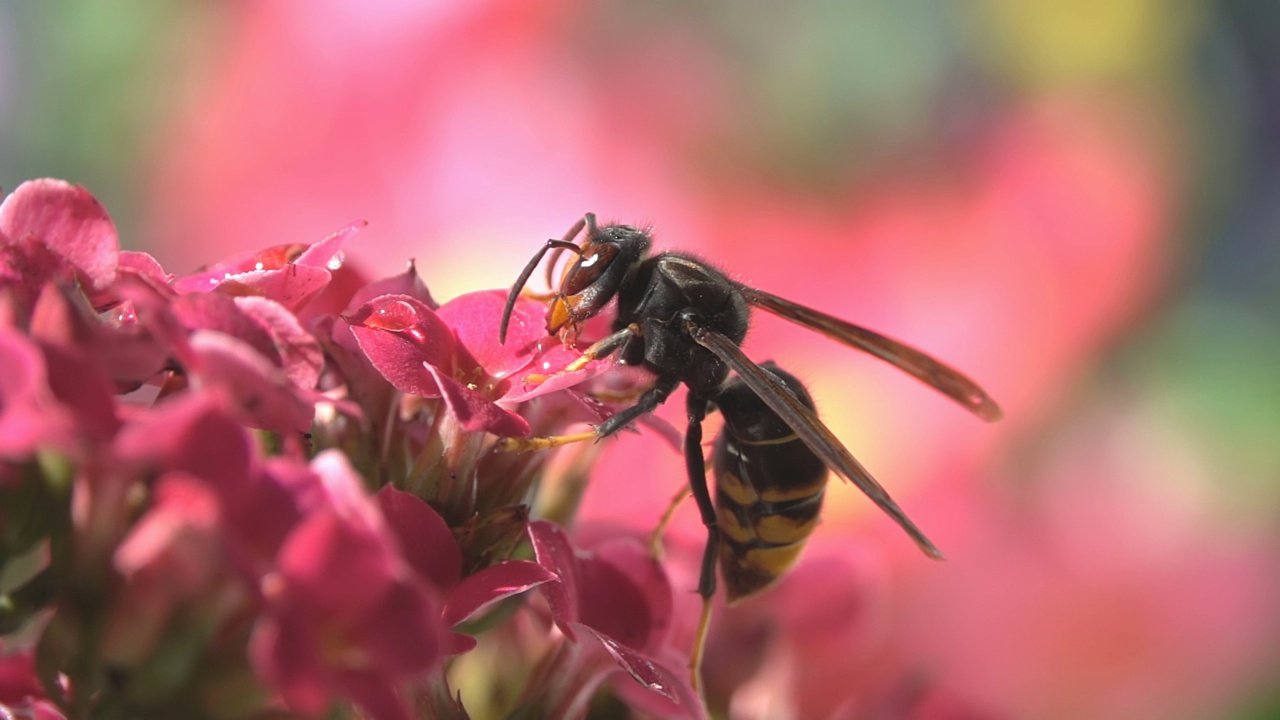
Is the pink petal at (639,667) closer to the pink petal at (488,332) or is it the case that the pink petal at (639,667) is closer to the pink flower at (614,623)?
the pink flower at (614,623)

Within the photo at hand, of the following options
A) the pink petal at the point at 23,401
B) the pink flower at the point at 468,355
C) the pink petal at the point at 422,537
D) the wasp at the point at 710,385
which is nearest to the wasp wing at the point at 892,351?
the wasp at the point at 710,385

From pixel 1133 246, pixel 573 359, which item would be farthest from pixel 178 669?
pixel 1133 246

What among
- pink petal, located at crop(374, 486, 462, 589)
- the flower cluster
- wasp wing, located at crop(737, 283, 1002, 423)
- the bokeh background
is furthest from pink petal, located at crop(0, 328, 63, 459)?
the bokeh background

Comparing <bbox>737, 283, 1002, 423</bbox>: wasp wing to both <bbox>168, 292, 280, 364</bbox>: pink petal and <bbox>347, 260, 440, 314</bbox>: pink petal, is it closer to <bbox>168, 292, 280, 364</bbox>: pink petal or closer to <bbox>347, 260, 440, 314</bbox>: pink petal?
<bbox>347, 260, 440, 314</bbox>: pink petal

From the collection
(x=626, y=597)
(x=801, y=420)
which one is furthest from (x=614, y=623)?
(x=801, y=420)

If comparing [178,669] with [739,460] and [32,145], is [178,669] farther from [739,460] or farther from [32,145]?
[32,145]

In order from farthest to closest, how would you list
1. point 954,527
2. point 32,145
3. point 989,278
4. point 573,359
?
point 32,145
point 989,278
point 954,527
point 573,359
